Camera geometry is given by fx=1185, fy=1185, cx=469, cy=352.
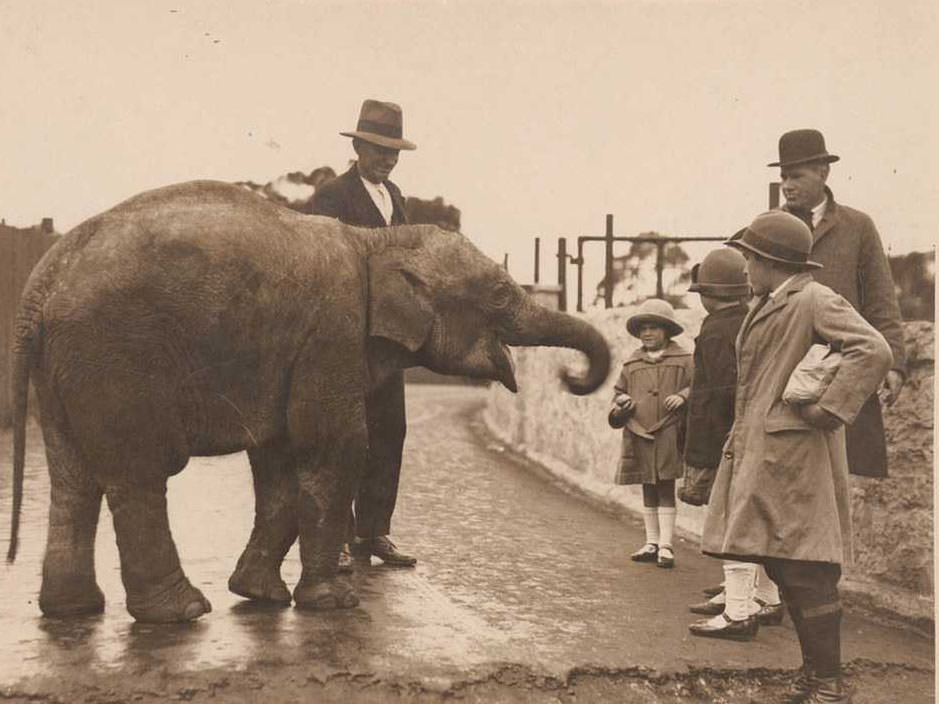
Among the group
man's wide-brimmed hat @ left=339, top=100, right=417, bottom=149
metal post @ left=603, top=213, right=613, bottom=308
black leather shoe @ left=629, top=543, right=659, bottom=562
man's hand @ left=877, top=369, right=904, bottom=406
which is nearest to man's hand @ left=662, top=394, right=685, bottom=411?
black leather shoe @ left=629, top=543, right=659, bottom=562

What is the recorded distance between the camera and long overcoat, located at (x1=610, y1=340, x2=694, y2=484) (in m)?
6.46

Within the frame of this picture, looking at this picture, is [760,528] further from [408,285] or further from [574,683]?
[408,285]

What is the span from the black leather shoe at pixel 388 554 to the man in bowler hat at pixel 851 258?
7.41 feet

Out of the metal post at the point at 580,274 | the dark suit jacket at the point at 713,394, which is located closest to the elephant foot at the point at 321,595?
the dark suit jacket at the point at 713,394

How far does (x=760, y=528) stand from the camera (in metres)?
4.20

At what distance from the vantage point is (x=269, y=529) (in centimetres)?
509

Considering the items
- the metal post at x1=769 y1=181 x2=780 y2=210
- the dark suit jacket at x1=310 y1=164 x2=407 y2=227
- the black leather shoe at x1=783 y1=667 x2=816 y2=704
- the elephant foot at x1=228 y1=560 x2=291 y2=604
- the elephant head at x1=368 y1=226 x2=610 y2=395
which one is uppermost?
the metal post at x1=769 y1=181 x2=780 y2=210

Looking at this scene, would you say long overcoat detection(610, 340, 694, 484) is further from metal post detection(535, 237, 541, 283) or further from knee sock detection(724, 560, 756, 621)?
metal post detection(535, 237, 541, 283)

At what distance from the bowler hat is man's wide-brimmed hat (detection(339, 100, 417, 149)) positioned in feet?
5.39

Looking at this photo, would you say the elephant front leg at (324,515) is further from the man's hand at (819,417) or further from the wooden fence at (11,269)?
the wooden fence at (11,269)

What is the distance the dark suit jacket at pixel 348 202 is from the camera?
616 centimetres

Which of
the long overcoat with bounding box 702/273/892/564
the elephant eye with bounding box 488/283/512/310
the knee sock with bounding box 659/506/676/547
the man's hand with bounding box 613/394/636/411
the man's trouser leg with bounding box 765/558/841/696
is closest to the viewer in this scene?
the long overcoat with bounding box 702/273/892/564

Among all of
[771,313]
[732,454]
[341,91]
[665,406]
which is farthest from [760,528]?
[341,91]

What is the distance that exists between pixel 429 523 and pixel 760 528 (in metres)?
3.68
